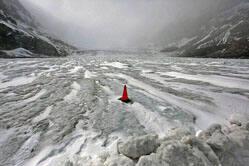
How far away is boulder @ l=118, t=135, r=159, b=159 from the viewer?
2986mm

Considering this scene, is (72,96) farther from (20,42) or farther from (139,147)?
(20,42)

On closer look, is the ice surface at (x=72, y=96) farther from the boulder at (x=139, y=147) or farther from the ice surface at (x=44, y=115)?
the boulder at (x=139, y=147)

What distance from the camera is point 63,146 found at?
3775 mm

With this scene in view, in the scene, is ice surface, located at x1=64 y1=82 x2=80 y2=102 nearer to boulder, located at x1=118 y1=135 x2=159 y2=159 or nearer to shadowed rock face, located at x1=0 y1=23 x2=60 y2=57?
boulder, located at x1=118 y1=135 x2=159 y2=159

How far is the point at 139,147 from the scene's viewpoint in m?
3.03

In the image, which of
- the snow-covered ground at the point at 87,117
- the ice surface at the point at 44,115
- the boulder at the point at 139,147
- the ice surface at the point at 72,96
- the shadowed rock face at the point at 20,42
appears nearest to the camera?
the boulder at the point at 139,147

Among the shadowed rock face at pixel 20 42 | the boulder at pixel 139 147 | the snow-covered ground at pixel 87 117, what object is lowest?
the snow-covered ground at pixel 87 117

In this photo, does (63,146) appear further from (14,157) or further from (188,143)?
(188,143)

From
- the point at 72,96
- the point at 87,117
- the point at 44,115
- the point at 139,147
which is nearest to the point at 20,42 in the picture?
the point at 72,96

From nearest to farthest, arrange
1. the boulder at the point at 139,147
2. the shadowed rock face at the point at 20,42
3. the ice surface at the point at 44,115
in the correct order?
the boulder at the point at 139,147, the ice surface at the point at 44,115, the shadowed rock face at the point at 20,42

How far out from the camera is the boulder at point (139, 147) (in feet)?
9.80

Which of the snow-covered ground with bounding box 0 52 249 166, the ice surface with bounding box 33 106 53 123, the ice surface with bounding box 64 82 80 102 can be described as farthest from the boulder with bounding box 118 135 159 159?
the ice surface with bounding box 64 82 80 102

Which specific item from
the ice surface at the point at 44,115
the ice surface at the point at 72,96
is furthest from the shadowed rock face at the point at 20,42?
the ice surface at the point at 44,115

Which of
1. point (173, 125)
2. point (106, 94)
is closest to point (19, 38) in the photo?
point (106, 94)
